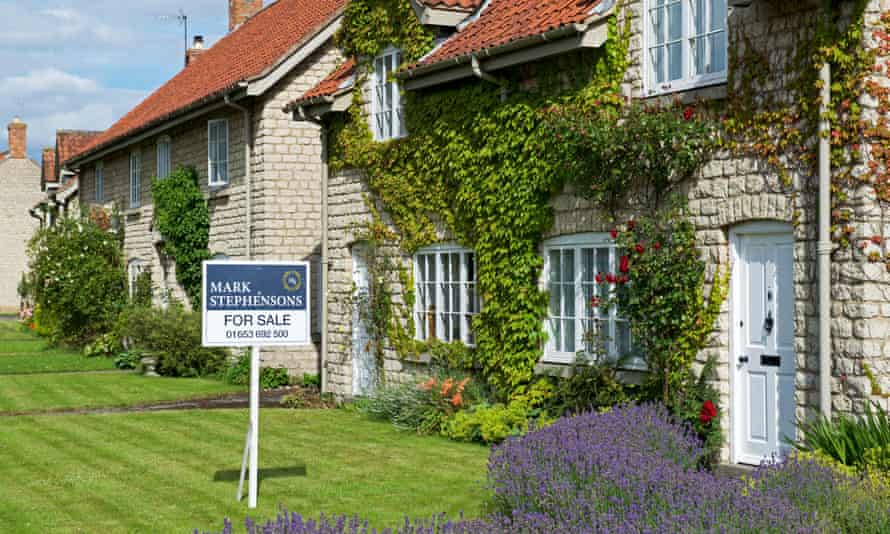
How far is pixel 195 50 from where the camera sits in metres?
34.7

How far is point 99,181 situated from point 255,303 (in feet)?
82.3

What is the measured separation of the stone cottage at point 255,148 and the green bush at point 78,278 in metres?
0.93

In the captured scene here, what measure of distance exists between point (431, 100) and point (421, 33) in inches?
47.9

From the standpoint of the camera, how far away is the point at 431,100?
1540cm

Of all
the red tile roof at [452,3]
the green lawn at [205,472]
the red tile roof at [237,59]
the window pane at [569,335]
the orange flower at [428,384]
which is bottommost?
the green lawn at [205,472]

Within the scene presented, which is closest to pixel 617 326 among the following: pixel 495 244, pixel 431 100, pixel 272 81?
pixel 495 244

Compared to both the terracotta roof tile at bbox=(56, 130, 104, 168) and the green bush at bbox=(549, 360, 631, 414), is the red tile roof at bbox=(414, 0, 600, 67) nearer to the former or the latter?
the green bush at bbox=(549, 360, 631, 414)

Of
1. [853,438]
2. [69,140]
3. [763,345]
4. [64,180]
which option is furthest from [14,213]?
[853,438]

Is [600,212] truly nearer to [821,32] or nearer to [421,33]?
[821,32]

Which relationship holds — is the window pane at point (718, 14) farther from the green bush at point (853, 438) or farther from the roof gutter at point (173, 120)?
the roof gutter at point (173, 120)

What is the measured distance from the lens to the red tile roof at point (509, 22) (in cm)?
1280

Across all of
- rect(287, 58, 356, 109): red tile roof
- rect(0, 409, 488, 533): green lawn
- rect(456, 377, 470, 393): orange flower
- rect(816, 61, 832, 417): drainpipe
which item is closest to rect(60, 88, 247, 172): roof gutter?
rect(287, 58, 356, 109): red tile roof

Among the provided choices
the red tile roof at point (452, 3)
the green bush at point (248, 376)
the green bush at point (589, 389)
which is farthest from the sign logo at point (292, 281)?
the green bush at point (248, 376)

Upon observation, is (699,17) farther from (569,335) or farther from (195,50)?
(195,50)
